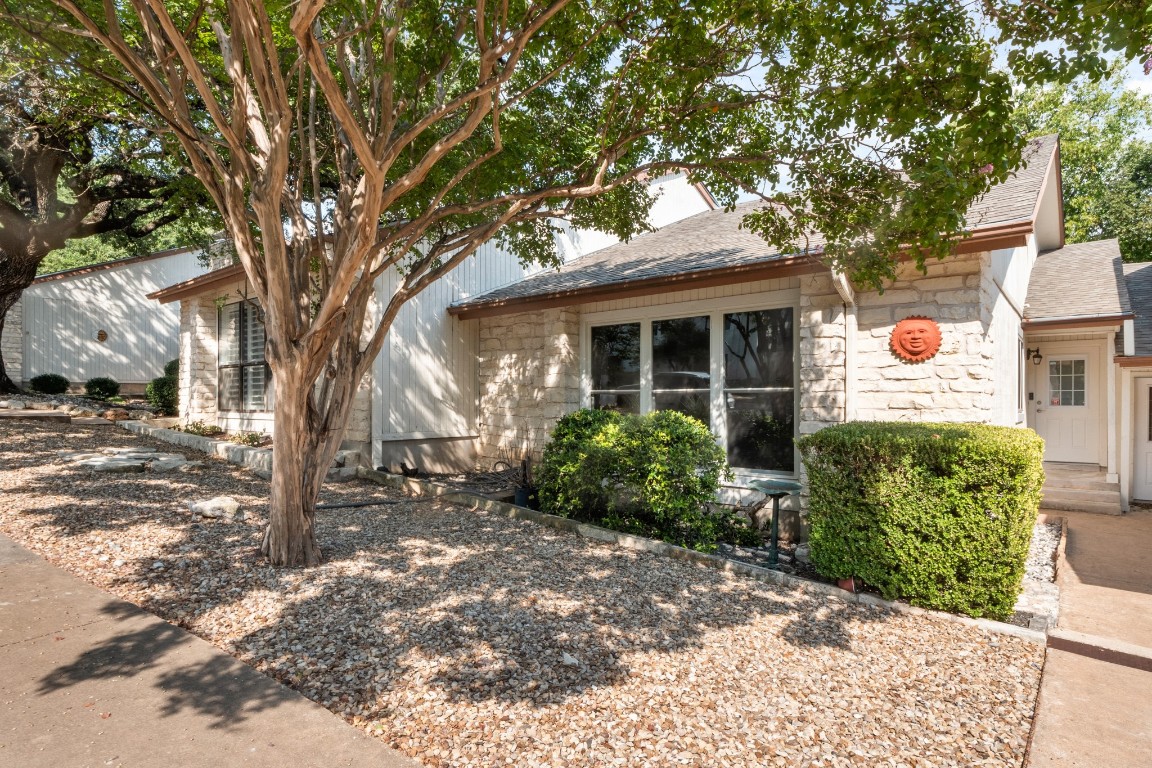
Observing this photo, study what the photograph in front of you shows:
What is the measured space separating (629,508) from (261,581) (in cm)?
319

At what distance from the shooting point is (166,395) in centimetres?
1385

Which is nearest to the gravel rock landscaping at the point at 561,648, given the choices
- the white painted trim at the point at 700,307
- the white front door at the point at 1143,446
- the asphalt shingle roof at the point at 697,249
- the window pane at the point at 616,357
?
the window pane at the point at 616,357

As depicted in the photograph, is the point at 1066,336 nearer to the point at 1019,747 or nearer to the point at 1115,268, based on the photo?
the point at 1115,268

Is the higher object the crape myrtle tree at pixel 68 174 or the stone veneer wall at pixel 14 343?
the crape myrtle tree at pixel 68 174

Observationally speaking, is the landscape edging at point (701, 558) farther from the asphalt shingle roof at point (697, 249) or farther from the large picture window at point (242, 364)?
the large picture window at point (242, 364)

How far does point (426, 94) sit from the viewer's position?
6.25 metres

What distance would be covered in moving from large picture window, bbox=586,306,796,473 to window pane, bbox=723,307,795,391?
11 mm

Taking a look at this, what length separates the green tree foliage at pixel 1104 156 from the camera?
15555 millimetres

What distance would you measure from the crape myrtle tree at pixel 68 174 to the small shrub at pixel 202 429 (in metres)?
3.68

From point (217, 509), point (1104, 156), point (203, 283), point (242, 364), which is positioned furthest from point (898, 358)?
point (1104, 156)

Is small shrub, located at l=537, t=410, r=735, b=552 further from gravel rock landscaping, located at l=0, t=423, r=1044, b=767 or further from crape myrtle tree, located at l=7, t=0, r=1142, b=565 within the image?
crape myrtle tree, located at l=7, t=0, r=1142, b=565

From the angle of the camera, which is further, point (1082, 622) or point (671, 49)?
point (671, 49)

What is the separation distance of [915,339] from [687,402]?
8.45 feet

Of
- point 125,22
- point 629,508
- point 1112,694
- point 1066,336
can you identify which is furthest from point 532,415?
point 1066,336
